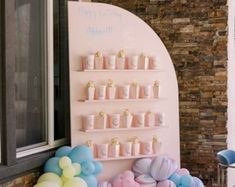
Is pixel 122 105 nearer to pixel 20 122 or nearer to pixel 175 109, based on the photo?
pixel 175 109

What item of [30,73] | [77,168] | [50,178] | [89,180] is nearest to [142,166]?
[89,180]

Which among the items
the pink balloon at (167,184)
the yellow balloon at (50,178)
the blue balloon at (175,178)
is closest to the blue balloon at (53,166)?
the yellow balloon at (50,178)

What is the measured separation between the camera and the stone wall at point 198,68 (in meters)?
4.43

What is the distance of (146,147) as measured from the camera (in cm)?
374

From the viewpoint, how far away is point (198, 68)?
4.51 metres

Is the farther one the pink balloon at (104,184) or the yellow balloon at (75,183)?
the pink balloon at (104,184)

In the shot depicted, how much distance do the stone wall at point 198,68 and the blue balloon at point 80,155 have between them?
5.61 ft

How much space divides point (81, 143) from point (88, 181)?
1.51 ft

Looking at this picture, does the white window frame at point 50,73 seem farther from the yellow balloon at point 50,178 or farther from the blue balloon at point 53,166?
the yellow balloon at point 50,178

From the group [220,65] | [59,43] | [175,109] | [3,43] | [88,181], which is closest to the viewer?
[3,43]

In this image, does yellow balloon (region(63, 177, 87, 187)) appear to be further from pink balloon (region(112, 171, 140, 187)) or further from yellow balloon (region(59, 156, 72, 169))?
pink balloon (region(112, 171, 140, 187))

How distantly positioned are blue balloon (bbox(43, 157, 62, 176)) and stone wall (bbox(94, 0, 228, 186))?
1.93 m

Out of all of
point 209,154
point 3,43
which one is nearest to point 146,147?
point 209,154

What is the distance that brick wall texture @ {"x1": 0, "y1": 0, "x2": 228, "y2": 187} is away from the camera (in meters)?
4.43
